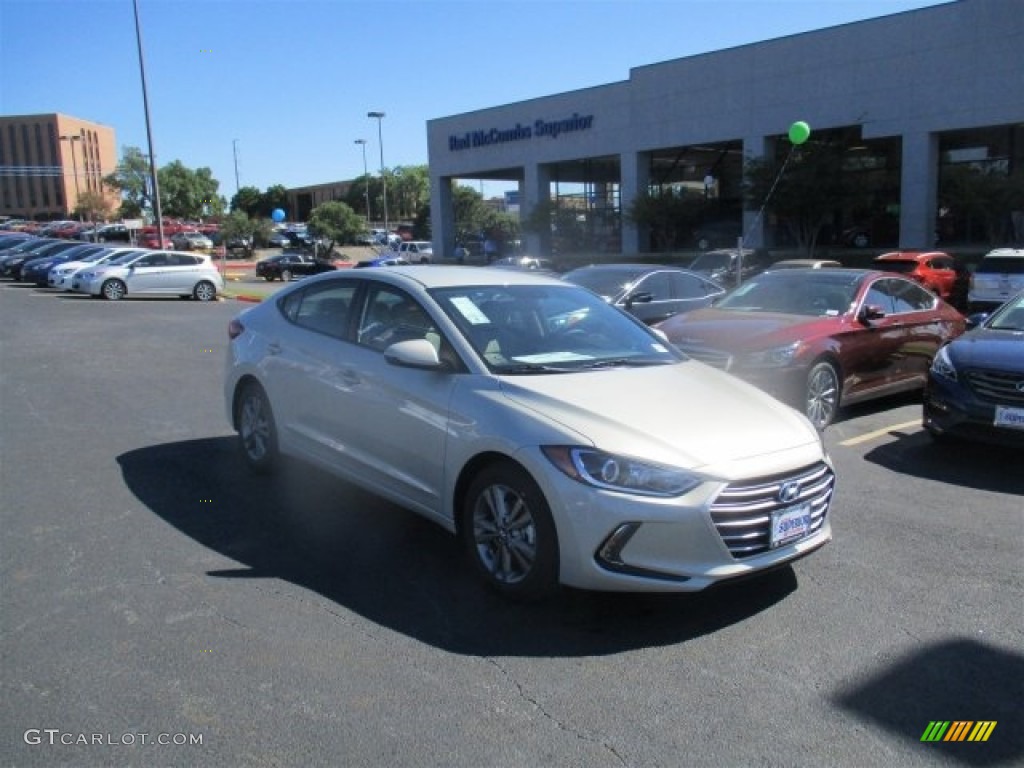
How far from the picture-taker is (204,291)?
85.5 ft

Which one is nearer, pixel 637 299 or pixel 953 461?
pixel 953 461

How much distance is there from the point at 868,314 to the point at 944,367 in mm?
1538

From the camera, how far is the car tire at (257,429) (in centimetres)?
614

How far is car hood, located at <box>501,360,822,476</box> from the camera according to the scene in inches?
153

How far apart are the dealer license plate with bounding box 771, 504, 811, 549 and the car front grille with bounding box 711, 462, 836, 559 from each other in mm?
25

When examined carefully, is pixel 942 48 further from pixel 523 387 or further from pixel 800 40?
pixel 523 387

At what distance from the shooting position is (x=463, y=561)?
481cm

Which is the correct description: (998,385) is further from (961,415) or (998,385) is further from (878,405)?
(878,405)

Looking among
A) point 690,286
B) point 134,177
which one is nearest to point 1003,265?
point 690,286

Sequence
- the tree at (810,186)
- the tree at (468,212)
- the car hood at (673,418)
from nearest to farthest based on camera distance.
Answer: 1. the car hood at (673,418)
2. the tree at (810,186)
3. the tree at (468,212)

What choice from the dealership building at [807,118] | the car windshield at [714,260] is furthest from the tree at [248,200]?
the car windshield at [714,260]

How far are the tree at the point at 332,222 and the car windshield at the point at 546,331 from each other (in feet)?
189

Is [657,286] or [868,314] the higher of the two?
[657,286]

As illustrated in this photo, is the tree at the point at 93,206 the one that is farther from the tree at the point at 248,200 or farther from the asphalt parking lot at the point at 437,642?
the asphalt parking lot at the point at 437,642
